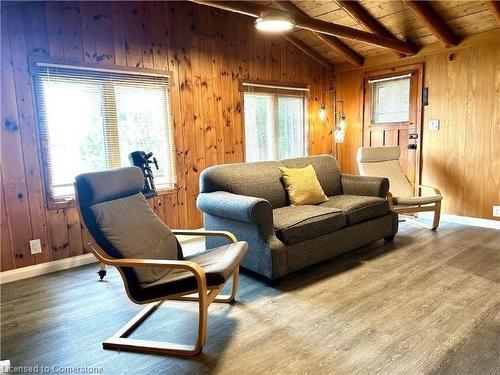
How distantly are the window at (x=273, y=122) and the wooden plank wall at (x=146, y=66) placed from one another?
169mm

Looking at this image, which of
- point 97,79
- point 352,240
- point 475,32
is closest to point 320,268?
point 352,240

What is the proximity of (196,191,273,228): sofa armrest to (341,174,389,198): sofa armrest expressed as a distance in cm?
148

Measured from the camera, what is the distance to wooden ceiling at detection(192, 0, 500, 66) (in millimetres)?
3516

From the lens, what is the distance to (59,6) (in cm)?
304

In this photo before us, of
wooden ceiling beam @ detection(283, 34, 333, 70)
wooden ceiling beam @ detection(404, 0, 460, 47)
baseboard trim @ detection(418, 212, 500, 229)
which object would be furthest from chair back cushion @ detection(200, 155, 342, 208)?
wooden ceiling beam @ detection(283, 34, 333, 70)

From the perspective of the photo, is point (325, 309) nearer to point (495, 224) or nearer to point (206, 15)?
point (495, 224)

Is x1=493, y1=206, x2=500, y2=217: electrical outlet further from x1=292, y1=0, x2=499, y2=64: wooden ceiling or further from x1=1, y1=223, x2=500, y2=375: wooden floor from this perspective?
x1=292, y1=0, x2=499, y2=64: wooden ceiling

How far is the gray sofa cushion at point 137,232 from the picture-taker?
197 cm

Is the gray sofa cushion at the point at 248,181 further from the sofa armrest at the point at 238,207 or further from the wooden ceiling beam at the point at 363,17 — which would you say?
the wooden ceiling beam at the point at 363,17

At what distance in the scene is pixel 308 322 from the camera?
2.10 meters

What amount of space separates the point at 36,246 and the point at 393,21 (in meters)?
4.45

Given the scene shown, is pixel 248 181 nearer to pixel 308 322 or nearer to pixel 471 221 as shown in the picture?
pixel 308 322

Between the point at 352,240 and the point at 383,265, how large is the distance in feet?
1.09

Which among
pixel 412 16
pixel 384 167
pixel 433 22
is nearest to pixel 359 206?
pixel 384 167
